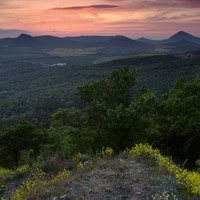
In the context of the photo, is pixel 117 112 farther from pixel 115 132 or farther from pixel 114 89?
pixel 114 89

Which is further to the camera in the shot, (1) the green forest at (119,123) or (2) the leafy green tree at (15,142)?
(2) the leafy green tree at (15,142)

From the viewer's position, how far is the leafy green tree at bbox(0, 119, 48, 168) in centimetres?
1766

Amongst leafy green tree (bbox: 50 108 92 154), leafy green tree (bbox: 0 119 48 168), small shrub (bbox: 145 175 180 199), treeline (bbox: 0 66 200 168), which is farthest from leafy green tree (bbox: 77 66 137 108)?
small shrub (bbox: 145 175 180 199)

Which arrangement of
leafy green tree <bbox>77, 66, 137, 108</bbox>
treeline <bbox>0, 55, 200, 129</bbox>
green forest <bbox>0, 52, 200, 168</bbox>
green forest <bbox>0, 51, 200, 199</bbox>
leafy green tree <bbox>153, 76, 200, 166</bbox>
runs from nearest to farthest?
green forest <bbox>0, 51, 200, 199</bbox> → leafy green tree <bbox>153, 76, 200, 166</bbox> → green forest <bbox>0, 52, 200, 168</bbox> → leafy green tree <bbox>77, 66, 137, 108</bbox> → treeline <bbox>0, 55, 200, 129</bbox>

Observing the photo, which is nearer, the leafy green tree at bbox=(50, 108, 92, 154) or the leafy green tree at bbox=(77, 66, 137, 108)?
the leafy green tree at bbox=(50, 108, 92, 154)

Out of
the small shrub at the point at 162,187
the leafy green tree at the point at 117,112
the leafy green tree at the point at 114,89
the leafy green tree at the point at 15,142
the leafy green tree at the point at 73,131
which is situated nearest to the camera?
the small shrub at the point at 162,187

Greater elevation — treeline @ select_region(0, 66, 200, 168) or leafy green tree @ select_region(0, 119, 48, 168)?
treeline @ select_region(0, 66, 200, 168)

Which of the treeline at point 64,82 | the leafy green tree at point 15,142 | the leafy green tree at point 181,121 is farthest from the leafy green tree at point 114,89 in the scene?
the treeline at point 64,82

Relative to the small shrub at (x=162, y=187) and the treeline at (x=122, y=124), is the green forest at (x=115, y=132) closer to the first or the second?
the treeline at (x=122, y=124)

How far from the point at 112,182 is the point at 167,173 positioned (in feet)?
6.63

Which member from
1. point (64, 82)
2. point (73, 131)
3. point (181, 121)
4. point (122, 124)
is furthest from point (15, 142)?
point (64, 82)

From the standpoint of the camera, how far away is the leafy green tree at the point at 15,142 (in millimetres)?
17656

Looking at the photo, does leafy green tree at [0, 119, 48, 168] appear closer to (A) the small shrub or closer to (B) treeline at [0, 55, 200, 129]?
(A) the small shrub

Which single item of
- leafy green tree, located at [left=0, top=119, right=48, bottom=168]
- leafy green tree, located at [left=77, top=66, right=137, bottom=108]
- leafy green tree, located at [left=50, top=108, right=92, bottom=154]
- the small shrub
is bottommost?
leafy green tree, located at [left=0, top=119, right=48, bottom=168]
